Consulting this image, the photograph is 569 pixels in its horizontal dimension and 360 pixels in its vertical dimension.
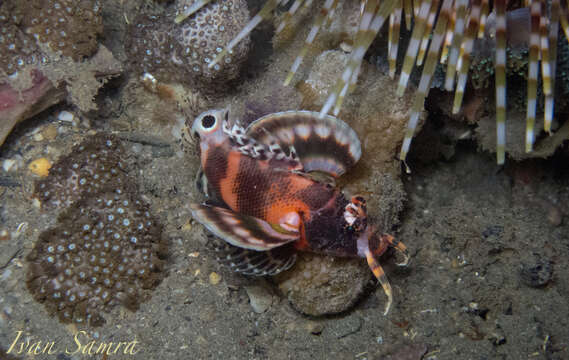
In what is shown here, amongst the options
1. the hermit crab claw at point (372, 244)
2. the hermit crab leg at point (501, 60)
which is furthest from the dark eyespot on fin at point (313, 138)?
the hermit crab leg at point (501, 60)

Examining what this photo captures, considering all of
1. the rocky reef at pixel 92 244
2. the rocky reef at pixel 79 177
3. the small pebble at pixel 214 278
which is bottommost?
the small pebble at pixel 214 278

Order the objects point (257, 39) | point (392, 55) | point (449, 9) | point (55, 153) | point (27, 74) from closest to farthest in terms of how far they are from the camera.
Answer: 1. point (449, 9)
2. point (392, 55)
3. point (27, 74)
4. point (55, 153)
5. point (257, 39)

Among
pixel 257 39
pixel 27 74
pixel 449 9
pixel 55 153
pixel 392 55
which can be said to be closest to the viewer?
pixel 449 9

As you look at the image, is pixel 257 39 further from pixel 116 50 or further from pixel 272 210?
pixel 272 210

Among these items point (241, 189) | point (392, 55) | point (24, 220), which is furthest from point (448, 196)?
point (24, 220)

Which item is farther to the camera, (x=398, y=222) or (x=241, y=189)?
(x=398, y=222)

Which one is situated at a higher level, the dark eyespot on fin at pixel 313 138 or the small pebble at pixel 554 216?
the dark eyespot on fin at pixel 313 138

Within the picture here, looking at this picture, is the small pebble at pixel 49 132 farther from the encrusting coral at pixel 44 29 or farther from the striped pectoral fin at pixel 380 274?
the striped pectoral fin at pixel 380 274
